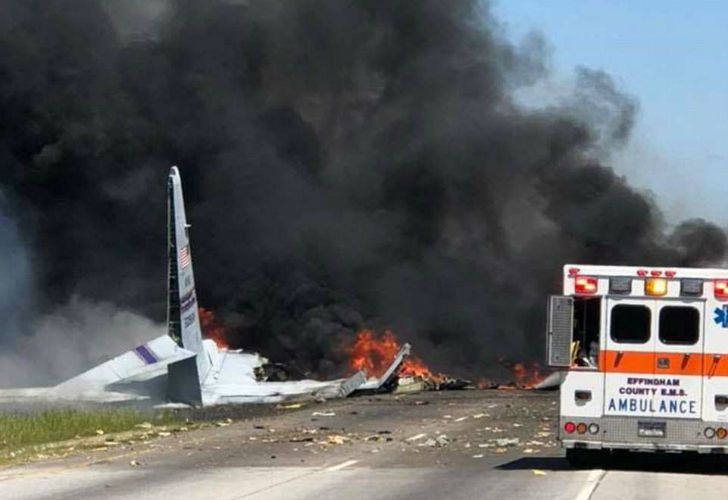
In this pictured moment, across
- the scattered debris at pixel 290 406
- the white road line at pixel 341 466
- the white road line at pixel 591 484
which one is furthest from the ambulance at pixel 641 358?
the scattered debris at pixel 290 406

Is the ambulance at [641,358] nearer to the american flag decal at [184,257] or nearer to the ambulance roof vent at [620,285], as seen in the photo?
the ambulance roof vent at [620,285]

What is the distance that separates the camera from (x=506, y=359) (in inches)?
2328

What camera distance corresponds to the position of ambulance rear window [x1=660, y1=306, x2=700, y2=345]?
1994 cm

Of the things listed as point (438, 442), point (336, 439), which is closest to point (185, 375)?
point (336, 439)

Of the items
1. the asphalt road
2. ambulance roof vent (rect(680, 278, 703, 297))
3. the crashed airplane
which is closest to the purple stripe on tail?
the crashed airplane

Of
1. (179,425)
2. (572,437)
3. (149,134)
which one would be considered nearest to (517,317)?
(149,134)

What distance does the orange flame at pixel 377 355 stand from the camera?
5491 cm

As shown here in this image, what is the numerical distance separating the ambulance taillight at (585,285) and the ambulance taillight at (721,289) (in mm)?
1566

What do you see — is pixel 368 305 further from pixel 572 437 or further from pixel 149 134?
pixel 572 437

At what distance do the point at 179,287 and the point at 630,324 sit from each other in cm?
2335

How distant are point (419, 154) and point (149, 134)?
11776 mm

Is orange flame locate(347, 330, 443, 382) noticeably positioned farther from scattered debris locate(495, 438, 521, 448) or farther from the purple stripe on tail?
scattered debris locate(495, 438, 521, 448)

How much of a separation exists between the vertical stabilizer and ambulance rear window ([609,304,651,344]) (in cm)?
2246

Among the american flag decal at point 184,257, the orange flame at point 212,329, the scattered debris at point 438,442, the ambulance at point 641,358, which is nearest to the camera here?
the ambulance at point 641,358
